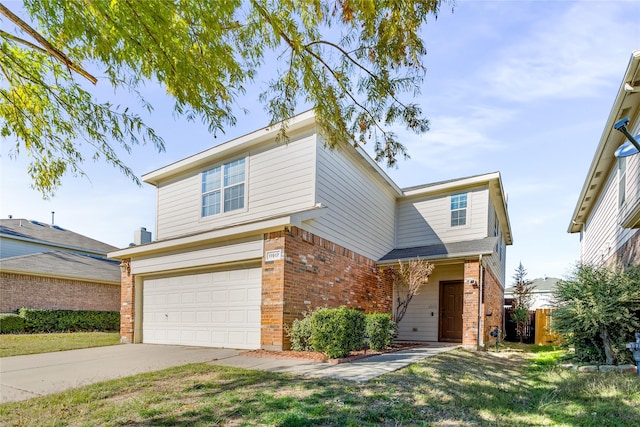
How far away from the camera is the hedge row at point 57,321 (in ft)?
45.7

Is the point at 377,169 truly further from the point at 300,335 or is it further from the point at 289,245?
the point at 300,335

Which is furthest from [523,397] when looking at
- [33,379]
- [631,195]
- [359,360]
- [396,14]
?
[33,379]

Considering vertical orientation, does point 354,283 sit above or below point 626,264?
below

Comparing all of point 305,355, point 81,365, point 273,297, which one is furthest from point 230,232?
point 81,365

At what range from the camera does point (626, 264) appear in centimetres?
891

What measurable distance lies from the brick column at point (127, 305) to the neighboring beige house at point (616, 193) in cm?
1246

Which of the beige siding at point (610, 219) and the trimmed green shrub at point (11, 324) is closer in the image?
the beige siding at point (610, 219)

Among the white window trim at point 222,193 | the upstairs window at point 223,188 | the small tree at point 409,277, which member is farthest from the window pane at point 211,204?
the small tree at point 409,277

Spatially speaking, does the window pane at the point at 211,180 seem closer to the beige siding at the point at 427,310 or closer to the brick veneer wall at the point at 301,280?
the brick veneer wall at the point at 301,280

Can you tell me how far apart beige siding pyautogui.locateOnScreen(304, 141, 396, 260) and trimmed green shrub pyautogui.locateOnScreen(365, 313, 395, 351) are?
2439 millimetres

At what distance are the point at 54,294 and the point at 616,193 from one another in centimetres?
2096

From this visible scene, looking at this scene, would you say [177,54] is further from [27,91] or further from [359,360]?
[359,360]

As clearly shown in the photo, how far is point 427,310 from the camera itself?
13.3m

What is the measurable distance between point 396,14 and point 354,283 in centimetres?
823
